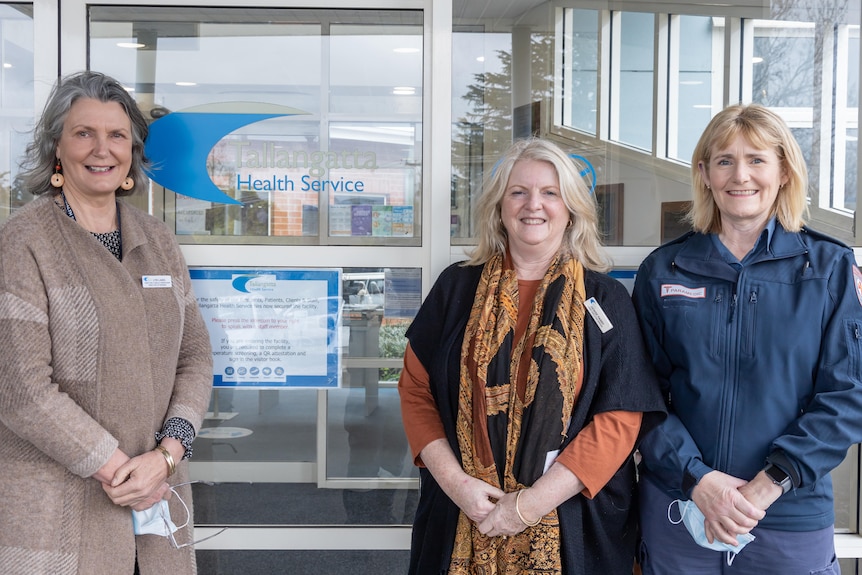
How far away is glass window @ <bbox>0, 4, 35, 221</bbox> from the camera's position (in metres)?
2.84

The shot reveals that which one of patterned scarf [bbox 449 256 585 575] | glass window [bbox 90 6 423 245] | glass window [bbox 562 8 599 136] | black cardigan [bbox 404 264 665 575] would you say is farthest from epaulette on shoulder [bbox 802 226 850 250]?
glass window [bbox 90 6 423 245]

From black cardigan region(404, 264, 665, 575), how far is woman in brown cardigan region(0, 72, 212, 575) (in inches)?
28.6

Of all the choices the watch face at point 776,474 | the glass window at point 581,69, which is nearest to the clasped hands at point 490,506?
the watch face at point 776,474

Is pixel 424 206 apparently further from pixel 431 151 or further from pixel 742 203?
pixel 742 203

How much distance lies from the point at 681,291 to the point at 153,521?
65.2 inches

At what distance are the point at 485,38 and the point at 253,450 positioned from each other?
1.83m

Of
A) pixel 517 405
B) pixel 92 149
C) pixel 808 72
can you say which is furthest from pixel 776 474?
pixel 92 149

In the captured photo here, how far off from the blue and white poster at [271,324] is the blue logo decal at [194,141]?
0.31m

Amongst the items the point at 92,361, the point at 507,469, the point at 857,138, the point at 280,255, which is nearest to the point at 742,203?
the point at 507,469

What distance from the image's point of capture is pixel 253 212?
113 inches

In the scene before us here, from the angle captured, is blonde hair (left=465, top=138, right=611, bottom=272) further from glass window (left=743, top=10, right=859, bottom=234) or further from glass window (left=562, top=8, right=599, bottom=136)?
glass window (left=743, top=10, right=859, bottom=234)

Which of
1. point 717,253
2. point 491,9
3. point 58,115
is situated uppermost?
point 491,9

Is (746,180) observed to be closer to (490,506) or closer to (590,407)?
(590,407)

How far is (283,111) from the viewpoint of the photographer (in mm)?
2871
